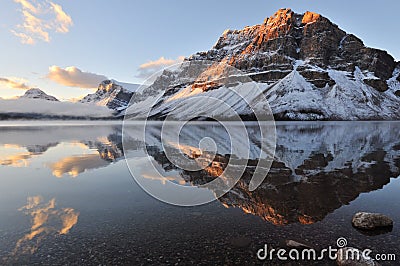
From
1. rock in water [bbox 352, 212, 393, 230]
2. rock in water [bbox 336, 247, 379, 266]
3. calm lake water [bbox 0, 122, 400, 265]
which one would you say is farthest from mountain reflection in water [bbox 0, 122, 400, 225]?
rock in water [bbox 336, 247, 379, 266]

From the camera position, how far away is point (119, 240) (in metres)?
11.6

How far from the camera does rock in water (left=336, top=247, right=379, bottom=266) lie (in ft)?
30.4

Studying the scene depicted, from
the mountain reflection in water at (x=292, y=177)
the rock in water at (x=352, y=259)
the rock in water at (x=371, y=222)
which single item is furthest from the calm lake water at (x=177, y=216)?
the rock in water at (x=352, y=259)

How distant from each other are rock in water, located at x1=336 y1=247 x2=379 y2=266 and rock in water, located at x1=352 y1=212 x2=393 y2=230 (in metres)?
3.64

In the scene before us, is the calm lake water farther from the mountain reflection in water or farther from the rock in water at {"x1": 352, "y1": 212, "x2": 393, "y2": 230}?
the rock in water at {"x1": 352, "y1": 212, "x2": 393, "y2": 230}

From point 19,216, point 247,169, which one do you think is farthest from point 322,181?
point 19,216

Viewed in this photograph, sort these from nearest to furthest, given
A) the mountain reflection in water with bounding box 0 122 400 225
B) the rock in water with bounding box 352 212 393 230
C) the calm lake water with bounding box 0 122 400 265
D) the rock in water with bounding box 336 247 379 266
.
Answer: the rock in water with bounding box 336 247 379 266 < the calm lake water with bounding box 0 122 400 265 < the rock in water with bounding box 352 212 393 230 < the mountain reflection in water with bounding box 0 122 400 225

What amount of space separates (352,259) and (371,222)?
450 centimetres

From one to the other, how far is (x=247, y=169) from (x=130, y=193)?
42.3 feet

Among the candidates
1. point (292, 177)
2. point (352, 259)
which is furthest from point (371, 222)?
point (292, 177)

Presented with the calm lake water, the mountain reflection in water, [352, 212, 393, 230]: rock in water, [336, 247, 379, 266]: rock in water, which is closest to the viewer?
[336, 247, 379, 266]: rock in water

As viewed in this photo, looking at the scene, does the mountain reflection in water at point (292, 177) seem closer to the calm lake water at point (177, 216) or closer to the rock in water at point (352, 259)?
the calm lake water at point (177, 216)

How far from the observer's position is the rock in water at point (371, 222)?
12727 mm

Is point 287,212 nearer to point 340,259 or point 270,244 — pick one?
point 270,244
